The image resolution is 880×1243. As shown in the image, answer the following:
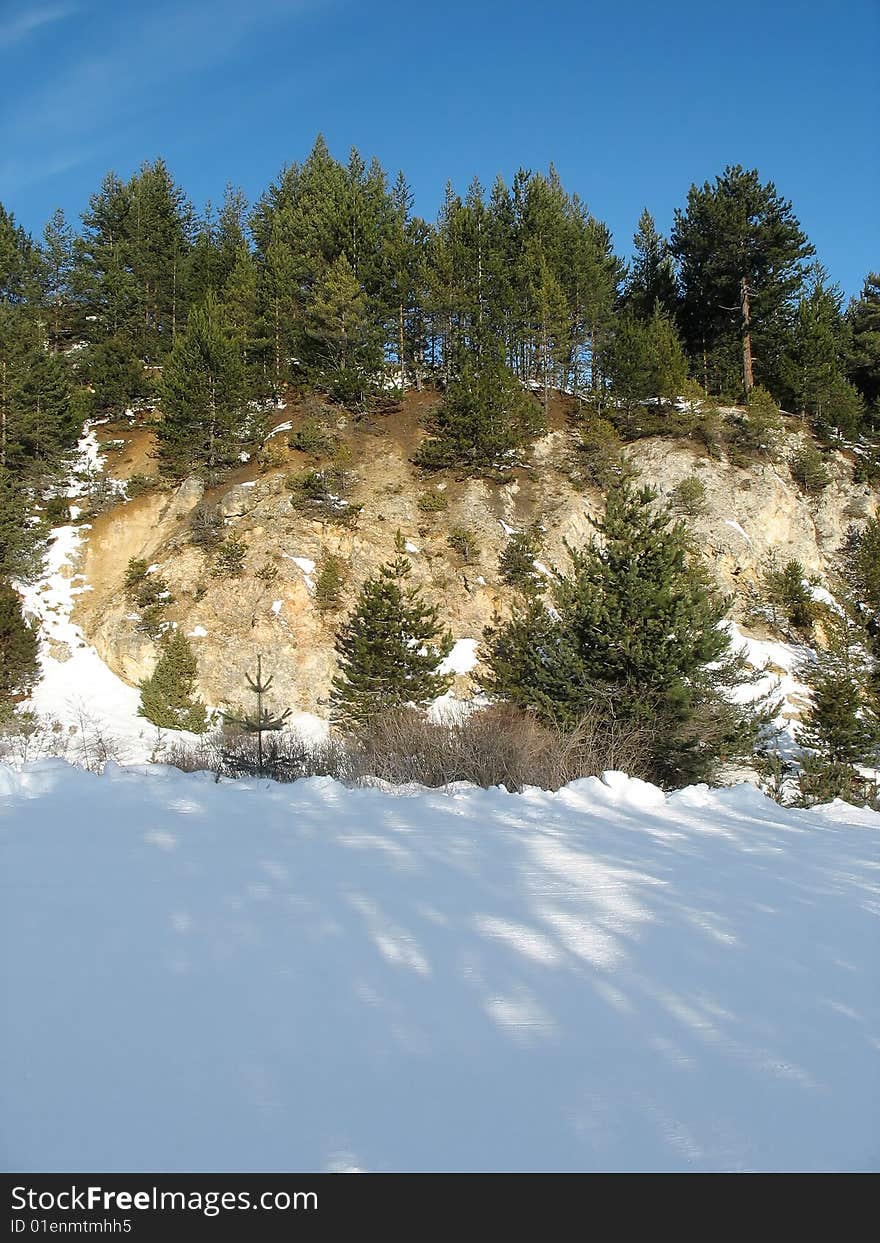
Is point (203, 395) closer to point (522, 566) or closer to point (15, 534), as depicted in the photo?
point (15, 534)

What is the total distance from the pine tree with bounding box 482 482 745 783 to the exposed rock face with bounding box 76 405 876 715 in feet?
30.2

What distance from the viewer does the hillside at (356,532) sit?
2233 centimetres

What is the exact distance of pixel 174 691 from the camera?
68.5 feet

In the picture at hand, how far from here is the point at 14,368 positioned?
2441 centimetres

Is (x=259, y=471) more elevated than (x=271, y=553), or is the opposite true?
(x=259, y=471)

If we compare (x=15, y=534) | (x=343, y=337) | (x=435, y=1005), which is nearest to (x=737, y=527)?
(x=343, y=337)

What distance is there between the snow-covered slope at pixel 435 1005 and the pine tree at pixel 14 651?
1953 cm

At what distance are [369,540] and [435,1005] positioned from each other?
22.7 meters

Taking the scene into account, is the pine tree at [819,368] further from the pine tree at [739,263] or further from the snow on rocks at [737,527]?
the snow on rocks at [737,527]

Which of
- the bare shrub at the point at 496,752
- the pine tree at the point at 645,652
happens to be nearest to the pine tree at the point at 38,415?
the bare shrub at the point at 496,752

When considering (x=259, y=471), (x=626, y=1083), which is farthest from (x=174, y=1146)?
(x=259, y=471)

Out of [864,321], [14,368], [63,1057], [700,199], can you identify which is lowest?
[63,1057]

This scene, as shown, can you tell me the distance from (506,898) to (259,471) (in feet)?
83.6
